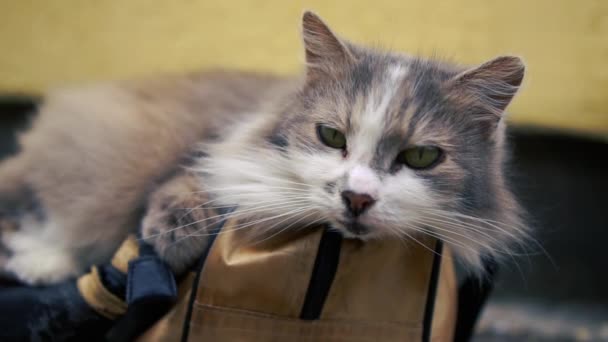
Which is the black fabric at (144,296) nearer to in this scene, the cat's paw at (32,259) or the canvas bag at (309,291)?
the canvas bag at (309,291)

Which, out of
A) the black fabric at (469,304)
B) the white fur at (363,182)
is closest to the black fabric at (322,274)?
the white fur at (363,182)

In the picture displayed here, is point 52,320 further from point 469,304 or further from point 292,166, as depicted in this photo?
point 469,304

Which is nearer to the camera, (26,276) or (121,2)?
(26,276)

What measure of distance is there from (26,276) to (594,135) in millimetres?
1534

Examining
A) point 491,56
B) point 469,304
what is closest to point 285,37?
point 491,56

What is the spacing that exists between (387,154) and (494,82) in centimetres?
22

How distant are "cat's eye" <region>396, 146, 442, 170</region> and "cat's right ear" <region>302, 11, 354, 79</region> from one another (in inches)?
7.9

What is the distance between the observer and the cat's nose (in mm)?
848

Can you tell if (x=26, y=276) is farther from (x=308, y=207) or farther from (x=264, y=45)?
(x=264, y=45)

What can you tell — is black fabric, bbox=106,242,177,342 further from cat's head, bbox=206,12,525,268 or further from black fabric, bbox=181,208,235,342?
cat's head, bbox=206,12,525,268

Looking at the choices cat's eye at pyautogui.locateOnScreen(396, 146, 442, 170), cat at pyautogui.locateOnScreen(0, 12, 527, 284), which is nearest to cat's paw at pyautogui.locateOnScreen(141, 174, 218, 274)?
cat at pyautogui.locateOnScreen(0, 12, 527, 284)

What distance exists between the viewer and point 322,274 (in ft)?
3.06

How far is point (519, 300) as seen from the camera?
1.76 meters

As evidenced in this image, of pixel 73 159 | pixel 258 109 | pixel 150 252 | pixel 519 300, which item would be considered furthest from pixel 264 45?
pixel 519 300
